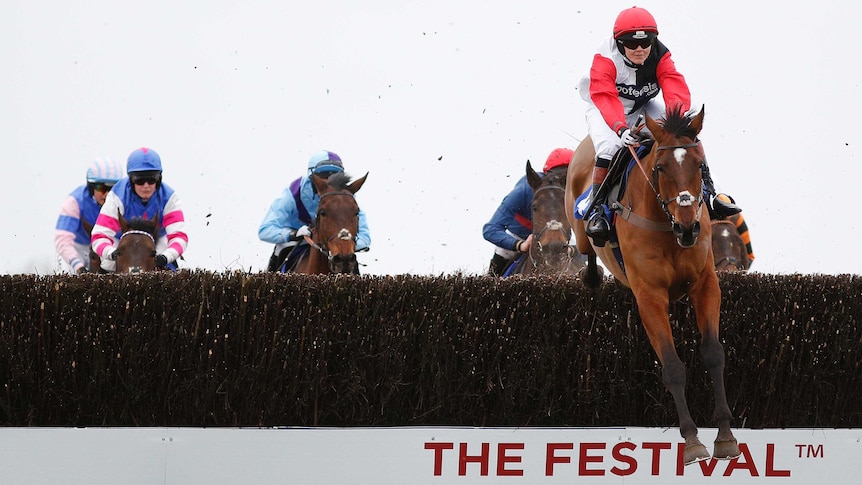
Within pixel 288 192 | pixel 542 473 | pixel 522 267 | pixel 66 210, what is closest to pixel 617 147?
pixel 542 473

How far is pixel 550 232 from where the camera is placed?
32.2 feet

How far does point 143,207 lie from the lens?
10.1 metres

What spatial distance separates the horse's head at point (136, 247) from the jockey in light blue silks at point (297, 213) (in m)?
1.14

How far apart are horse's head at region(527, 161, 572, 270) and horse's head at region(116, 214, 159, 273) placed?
8.59 ft

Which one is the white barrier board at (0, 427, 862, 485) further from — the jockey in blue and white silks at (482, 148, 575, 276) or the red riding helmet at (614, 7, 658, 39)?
the jockey in blue and white silks at (482, 148, 575, 276)

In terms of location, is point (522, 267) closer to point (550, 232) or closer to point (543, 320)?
point (550, 232)

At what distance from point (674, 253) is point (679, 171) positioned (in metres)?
0.52

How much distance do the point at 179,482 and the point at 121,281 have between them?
105 centimetres

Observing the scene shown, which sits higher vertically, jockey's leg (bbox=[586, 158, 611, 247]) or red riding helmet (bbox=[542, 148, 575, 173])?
red riding helmet (bbox=[542, 148, 575, 173])

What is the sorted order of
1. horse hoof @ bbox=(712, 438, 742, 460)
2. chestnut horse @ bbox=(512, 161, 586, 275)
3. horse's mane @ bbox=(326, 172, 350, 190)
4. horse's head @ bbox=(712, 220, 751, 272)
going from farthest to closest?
horse's head @ bbox=(712, 220, 751, 272) → horse's mane @ bbox=(326, 172, 350, 190) → chestnut horse @ bbox=(512, 161, 586, 275) → horse hoof @ bbox=(712, 438, 742, 460)

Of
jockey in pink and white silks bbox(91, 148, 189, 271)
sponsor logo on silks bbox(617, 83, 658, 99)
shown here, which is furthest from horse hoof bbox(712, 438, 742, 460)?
jockey in pink and white silks bbox(91, 148, 189, 271)

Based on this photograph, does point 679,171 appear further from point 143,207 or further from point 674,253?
point 143,207

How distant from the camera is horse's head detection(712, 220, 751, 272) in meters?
10.7

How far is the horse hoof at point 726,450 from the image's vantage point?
20.4 feet
